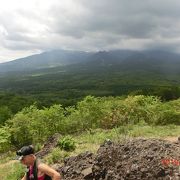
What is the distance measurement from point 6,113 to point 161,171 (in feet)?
193

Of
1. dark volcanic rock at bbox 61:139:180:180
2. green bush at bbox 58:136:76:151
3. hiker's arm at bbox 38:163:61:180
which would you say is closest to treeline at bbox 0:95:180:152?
green bush at bbox 58:136:76:151

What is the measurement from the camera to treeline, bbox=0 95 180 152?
154ft

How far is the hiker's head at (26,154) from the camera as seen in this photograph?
8.34 metres

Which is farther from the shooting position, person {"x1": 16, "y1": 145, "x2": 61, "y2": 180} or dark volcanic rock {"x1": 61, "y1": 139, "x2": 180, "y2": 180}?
dark volcanic rock {"x1": 61, "y1": 139, "x2": 180, "y2": 180}

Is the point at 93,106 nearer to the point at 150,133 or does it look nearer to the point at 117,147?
the point at 150,133

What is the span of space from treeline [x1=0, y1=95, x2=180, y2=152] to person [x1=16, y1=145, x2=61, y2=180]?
37.3 metres

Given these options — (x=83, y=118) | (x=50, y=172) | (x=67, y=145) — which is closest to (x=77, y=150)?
(x=67, y=145)

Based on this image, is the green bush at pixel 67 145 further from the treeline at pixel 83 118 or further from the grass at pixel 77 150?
the treeline at pixel 83 118

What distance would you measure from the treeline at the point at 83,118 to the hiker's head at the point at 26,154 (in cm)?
3755

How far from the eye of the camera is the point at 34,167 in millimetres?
8672

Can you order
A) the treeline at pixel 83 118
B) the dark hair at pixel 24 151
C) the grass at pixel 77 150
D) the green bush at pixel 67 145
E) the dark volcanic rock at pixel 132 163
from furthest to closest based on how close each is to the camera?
the treeline at pixel 83 118 < the green bush at pixel 67 145 < the grass at pixel 77 150 < the dark volcanic rock at pixel 132 163 < the dark hair at pixel 24 151

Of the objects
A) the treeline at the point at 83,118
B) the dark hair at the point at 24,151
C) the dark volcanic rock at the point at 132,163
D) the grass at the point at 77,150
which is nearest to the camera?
the dark hair at the point at 24,151

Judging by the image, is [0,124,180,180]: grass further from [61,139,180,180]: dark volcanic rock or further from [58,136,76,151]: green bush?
[61,139,180,180]: dark volcanic rock

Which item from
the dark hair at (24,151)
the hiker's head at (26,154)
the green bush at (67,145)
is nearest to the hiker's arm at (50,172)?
the hiker's head at (26,154)
